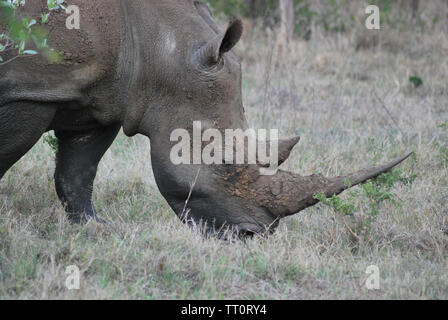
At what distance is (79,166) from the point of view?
4.88 metres

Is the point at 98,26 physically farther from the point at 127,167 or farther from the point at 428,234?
the point at 428,234

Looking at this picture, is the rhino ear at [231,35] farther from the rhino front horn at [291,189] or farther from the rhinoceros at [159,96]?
the rhino front horn at [291,189]

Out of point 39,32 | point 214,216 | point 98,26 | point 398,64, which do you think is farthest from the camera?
point 398,64

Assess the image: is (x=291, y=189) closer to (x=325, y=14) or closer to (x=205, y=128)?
(x=205, y=128)

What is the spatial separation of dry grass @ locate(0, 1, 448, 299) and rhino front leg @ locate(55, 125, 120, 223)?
5.6 inches

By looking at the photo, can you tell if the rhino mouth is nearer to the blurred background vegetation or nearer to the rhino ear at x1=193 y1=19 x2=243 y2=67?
the rhino ear at x1=193 y1=19 x2=243 y2=67

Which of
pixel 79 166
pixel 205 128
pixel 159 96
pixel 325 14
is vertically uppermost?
pixel 325 14

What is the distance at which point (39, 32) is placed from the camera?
3312 mm

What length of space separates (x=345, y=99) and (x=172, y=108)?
4.50m

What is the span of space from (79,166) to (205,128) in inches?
44.8

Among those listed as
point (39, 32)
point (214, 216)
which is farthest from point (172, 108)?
point (39, 32)

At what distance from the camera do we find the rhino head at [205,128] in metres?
4.14

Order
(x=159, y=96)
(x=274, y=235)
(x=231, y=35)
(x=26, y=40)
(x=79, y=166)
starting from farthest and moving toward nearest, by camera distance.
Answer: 1. (x=79, y=166)
2. (x=274, y=235)
3. (x=159, y=96)
4. (x=231, y=35)
5. (x=26, y=40)

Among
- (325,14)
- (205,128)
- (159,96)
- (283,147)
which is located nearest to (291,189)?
(283,147)
